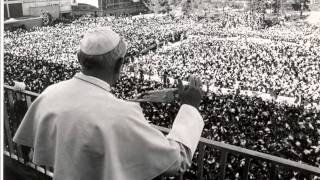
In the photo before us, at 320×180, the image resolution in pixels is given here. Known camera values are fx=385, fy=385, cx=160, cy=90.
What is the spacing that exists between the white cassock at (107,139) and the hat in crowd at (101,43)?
86 millimetres

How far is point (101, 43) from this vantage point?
3.56 ft

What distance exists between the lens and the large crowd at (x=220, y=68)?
20.9 feet

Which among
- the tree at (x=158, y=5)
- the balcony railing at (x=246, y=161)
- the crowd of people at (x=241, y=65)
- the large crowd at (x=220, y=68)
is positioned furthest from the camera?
the crowd of people at (x=241, y=65)

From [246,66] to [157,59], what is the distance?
11.8ft

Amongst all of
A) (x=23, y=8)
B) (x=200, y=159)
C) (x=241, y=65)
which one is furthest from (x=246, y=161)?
(x=23, y=8)

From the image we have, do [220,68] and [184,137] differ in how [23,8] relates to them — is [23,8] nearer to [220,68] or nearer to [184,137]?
[220,68]

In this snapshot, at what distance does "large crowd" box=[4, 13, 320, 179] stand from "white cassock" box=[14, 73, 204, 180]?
9.10ft

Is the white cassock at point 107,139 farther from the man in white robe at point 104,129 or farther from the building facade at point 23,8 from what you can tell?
the building facade at point 23,8

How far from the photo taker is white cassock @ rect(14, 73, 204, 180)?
3.32 ft

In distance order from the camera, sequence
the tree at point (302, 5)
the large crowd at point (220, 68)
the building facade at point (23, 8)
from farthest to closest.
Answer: the building facade at point (23, 8)
the large crowd at point (220, 68)
the tree at point (302, 5)

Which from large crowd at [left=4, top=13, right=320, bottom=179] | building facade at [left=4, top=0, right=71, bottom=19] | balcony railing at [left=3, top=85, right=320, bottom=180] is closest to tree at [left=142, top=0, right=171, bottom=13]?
large crowd at [left=4, top=13, right=320, bottom=179]

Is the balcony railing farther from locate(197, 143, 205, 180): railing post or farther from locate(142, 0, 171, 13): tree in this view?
locate(142, 0, 171, 13): tree

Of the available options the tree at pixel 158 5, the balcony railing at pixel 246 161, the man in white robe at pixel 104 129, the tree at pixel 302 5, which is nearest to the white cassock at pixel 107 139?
the man in white robe at pixel 104 129

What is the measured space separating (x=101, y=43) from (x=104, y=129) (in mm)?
249
